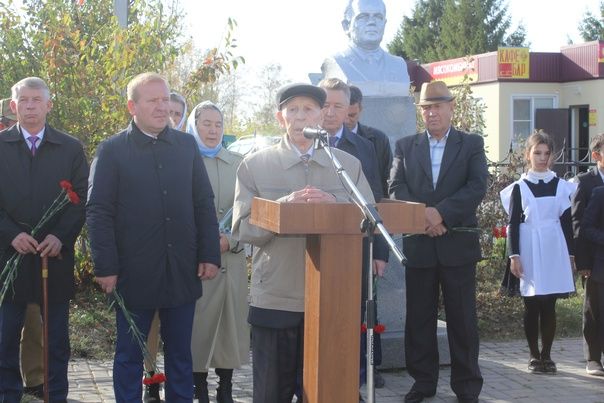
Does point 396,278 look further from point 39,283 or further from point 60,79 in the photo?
point 60,79

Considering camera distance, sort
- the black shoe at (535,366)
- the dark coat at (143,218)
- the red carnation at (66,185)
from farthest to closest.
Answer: the black shoe at (535,366) → the red carnation at (66,185) → the dark coat at (143,218)

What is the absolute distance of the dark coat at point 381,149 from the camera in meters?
6.62

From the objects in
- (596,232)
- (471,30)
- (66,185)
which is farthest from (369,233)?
(471,30)

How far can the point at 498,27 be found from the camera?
52406 mm

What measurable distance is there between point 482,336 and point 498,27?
46.6 metres

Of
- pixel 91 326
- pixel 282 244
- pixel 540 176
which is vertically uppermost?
pixel 540 176

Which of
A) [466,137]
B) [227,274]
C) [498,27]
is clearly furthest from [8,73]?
[498,27]

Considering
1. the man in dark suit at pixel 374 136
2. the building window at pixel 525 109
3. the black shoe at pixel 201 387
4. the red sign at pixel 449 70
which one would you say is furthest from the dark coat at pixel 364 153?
the red sign at pixel 449 70

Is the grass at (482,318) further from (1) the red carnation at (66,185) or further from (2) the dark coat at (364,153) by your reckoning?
(2) the dark coat at (364,153)

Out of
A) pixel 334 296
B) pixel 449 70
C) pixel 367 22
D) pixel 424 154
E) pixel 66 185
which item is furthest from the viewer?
pixel 449 70

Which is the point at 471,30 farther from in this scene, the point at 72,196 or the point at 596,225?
the point at 72,196

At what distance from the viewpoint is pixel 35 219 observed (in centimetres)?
558

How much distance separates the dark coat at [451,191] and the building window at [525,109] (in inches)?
1014

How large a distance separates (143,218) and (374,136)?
228cm
